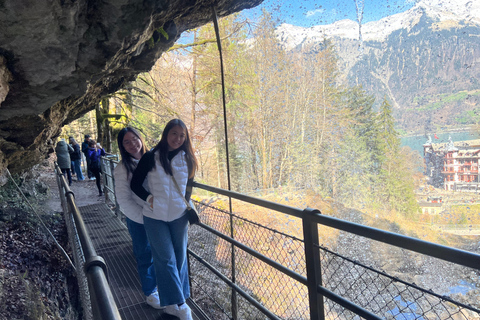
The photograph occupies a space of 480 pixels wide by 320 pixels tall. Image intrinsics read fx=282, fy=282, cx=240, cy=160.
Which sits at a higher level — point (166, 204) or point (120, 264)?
point (166, 204)

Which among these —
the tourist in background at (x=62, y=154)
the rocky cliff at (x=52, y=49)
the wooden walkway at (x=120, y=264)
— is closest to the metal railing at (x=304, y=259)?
the wooden walkway at (x=120, y=264)

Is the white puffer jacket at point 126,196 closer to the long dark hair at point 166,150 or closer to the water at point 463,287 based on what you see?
the long dark hair at point 166,150

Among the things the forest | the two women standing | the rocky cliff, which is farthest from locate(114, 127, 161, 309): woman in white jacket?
the forest

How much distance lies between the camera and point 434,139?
28.2 metres

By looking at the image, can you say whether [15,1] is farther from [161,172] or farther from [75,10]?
[161,172]

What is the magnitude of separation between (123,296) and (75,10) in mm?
2342

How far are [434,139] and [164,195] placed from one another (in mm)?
33128

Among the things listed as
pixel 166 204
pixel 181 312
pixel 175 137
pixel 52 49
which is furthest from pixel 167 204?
pixel 52 49

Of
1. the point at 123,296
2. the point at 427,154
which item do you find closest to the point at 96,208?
the point at 123,296

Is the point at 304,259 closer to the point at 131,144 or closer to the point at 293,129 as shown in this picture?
the point at 131,144

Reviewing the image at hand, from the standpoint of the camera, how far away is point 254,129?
71.0ft

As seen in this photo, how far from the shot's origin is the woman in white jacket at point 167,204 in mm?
1855

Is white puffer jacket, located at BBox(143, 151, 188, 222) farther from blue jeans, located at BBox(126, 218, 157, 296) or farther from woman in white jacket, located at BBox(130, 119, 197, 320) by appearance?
blue jeans, located at BBox(126, 218, 157, 296)

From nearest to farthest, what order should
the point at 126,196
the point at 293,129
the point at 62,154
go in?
the point at 126,196 < the point at 62,154 < the point at 293,129
